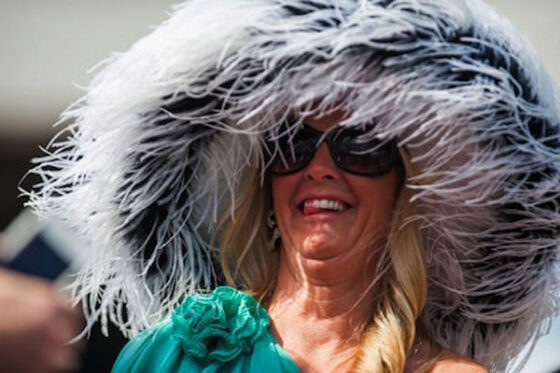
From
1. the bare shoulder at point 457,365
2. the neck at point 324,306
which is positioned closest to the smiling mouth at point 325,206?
the neck at point 324,306

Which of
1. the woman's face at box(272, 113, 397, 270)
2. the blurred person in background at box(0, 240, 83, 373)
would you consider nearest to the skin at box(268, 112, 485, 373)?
the woman's face at box(272, 113, 397, 270)

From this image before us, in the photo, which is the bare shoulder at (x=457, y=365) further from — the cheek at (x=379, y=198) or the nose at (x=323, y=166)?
the nose at (x=323, y=166)

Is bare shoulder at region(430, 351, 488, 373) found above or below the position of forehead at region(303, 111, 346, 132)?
below

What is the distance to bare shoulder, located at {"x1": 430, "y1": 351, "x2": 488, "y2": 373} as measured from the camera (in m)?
2.60

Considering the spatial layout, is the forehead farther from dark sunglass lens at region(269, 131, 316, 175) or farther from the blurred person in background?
the blurred person in background

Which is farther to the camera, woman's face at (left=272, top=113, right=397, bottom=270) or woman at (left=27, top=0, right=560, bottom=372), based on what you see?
woman's face at (left=272, top=113, right=397, bottom=270)

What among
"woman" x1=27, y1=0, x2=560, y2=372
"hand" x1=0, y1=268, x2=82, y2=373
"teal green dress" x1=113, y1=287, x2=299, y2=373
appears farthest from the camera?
"teal green dress" x1=113, y1=287, x2=299, y2=373

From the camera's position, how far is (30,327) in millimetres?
1432

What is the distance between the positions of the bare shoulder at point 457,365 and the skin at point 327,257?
171 mm

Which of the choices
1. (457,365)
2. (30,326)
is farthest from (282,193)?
(30,326)

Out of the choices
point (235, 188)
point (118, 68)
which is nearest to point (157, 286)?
point (235, 188)

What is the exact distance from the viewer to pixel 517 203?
2.71m

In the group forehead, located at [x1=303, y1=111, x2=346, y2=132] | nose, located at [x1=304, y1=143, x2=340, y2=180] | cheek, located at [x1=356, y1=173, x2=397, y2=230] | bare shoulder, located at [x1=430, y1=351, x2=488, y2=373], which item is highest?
forehead, located at [x1=303, y1=111, x2=346, y2=132]

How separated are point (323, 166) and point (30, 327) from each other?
1.31m
